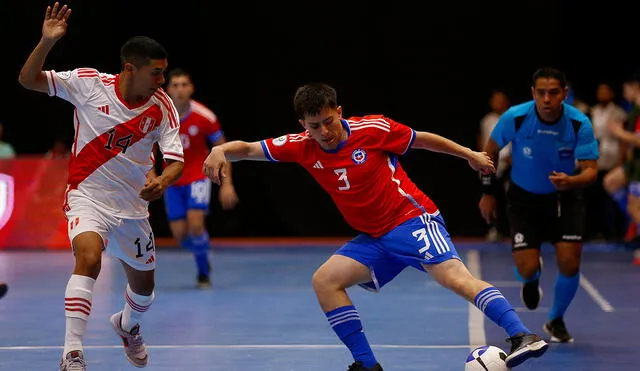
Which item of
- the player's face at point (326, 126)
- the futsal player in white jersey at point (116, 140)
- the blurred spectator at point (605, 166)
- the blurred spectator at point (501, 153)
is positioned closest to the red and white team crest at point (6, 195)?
the blurred spectator at point (501, 153)

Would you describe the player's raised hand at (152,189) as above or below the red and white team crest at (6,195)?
above

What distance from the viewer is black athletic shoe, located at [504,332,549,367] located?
21.8ft

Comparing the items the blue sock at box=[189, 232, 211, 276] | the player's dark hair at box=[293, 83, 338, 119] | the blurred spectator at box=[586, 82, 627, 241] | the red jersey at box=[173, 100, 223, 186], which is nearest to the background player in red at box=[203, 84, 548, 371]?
the player's dark hair at box=[293, 83, 338, 119]

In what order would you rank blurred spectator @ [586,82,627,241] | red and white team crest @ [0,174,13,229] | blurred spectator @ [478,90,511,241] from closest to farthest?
1. red and white team crest @ [0,174,13,229]
2. blurred spectator @ [478,90,511,241]
3. blurred spectator @ [586,82,627,241]

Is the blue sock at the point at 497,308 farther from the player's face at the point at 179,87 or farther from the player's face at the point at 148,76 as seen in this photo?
the player's face at the point at 179,87

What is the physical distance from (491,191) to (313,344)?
1.80 meters

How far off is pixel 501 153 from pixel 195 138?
617 centimetres

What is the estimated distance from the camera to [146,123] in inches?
303

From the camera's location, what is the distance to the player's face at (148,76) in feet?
24.7

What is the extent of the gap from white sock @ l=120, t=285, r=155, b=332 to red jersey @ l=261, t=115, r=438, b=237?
1.52m

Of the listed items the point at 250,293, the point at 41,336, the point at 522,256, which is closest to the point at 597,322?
the point at 522,256

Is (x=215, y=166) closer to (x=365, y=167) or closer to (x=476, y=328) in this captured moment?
(x=365, y=167)

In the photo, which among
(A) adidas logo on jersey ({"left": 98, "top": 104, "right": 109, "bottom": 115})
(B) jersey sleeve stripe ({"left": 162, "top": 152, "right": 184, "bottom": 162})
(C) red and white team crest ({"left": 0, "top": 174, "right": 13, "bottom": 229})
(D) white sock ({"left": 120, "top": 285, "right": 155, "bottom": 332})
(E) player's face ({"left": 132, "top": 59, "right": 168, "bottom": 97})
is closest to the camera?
(E) player's face ({"left": 132, "top": 59, "right": 168, "bottom": 97})

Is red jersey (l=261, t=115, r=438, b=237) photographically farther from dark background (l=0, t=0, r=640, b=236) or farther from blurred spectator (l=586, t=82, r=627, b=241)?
dark background (l=0, t=0, r=640, b=236)
